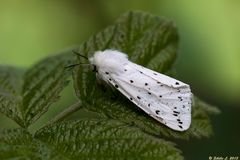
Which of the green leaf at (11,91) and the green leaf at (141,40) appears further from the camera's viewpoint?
the green leaf at (141,40)

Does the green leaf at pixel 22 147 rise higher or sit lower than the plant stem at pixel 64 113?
higher

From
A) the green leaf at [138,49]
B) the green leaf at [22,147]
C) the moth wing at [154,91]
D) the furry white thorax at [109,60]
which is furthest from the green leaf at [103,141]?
the furry white thorax at [109,60]

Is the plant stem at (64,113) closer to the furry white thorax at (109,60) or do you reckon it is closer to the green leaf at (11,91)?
the green leaf at (11,91)

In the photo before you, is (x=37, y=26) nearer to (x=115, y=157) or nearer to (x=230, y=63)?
(x=230, y=63)

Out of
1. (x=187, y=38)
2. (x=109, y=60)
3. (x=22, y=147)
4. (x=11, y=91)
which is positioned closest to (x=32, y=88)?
(x=11, y=91)

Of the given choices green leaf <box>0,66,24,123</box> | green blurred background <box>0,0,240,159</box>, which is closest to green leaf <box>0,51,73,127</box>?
green leaf <box>0,66,24,123</box>

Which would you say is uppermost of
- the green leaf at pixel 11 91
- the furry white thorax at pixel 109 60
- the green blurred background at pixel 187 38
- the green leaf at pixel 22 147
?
the furry white thorax at pixel 109 60

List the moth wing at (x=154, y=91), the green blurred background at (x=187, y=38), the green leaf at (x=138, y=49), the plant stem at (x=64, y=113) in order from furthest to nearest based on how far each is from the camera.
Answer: the green blurred background at (x=187, y=38)
the moth wing at (x=154, y=91)
the green leaf at (x=138, y=49)
the plant stem at (x=64, y=113)
